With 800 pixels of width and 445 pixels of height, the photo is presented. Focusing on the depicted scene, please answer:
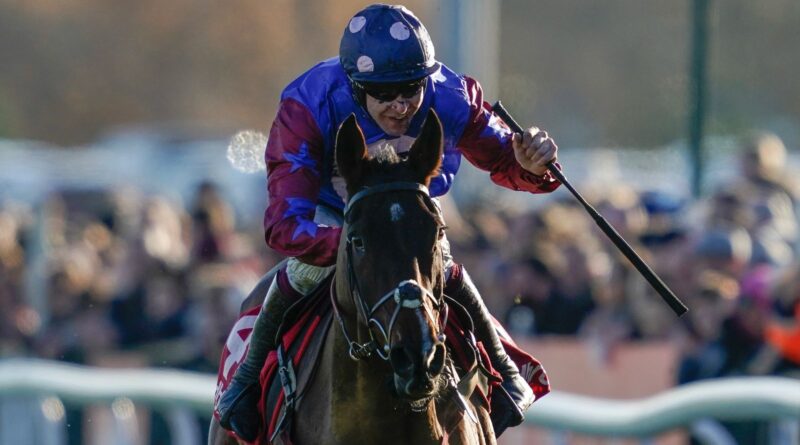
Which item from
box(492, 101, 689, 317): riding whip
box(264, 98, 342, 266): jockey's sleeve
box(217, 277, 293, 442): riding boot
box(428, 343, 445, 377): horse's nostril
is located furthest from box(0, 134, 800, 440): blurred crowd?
box(428, 343, 445, 377): horse's nostril

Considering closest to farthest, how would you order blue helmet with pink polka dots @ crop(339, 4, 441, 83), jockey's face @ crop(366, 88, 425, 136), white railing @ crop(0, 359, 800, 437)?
blue helmet with pink polka dots @ crop(339, 4, 441, 83) → jockey's face @ crop(366, 88, 425, 136) → white railing @ crop(0, 359, 800, 437)

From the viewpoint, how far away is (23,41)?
48688 millimetres

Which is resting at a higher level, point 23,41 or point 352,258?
point 352,258

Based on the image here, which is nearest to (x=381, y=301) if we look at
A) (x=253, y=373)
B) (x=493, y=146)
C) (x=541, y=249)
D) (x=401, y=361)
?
(x=401, y=361)

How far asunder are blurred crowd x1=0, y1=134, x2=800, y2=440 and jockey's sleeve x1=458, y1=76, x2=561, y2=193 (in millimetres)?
3410

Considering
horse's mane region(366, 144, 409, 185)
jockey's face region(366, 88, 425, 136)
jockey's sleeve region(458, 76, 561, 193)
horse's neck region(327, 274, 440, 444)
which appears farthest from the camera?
jockey's sleeve region(458, 76, 561, 193)

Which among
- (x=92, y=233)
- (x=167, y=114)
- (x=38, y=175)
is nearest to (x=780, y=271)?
(x=92, y=233)

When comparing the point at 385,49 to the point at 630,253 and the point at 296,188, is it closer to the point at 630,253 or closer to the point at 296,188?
the point at 296,188

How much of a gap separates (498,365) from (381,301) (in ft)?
4.50

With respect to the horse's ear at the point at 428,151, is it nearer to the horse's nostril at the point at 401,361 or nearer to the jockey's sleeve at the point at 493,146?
the horse's nostril at the point at 401,361

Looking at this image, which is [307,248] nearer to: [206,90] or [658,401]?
[658,401]

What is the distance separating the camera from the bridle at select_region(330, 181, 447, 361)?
5.77 m

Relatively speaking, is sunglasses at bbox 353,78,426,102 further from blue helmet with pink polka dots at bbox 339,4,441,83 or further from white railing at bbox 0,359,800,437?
white railing at bbox 0,359,800,437

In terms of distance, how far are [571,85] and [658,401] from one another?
34053mm
